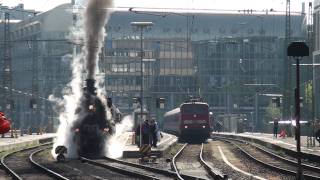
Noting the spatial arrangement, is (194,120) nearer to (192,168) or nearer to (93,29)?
(93,29)

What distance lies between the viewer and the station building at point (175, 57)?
487 ft

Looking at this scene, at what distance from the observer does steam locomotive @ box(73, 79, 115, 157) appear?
38531mm

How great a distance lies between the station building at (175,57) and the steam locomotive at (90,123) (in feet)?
338

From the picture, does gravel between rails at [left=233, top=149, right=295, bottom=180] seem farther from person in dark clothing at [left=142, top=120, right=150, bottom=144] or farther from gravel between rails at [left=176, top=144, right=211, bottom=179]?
person in dark clothing at [left=142, top=120, right=150, bottom=144]

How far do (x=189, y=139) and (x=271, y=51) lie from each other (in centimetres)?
9207

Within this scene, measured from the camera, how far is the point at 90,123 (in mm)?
38625

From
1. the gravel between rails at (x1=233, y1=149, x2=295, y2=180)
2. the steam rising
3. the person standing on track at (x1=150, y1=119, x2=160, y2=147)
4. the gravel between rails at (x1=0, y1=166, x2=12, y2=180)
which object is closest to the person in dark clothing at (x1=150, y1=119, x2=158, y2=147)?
the person standing on track at (x1=150, y1=119, x2=160, y2=147)

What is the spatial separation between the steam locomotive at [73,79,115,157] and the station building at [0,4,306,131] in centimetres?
10302

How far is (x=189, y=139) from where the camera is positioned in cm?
6775

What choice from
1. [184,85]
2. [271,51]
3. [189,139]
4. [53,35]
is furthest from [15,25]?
[189,139]

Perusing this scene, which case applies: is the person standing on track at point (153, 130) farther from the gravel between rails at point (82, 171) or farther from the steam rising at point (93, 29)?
the gravel between rails at point (82, 171)

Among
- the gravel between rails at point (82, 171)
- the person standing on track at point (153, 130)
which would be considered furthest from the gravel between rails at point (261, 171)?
the person standing on track at point (153, 130)

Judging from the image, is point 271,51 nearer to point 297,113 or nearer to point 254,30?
point 254,30

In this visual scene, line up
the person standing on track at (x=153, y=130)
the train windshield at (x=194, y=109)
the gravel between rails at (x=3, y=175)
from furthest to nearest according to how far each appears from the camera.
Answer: the train windshield at (x=194, y=109) < the person standing on track at (x=153, y=130) < the gravel between rails at (x=3, y=175)
